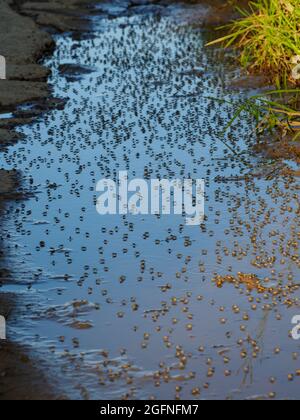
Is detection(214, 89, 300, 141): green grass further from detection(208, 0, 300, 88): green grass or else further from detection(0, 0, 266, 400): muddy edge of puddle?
detection(0, 0, 266, 400): muddy edge of puddle

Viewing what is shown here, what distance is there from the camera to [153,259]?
324 inches

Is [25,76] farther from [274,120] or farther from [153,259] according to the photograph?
[153,259]

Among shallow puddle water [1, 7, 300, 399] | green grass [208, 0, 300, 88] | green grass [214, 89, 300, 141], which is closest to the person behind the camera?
shallow puddle water [1, 7, 300, 399]

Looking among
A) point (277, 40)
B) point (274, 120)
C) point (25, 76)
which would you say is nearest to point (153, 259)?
point (274, 120)

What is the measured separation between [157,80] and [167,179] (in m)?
4.71

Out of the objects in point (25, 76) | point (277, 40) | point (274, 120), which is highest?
point (277, 40)

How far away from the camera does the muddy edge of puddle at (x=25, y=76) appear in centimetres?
630

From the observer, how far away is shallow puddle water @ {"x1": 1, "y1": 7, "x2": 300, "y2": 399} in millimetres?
6434

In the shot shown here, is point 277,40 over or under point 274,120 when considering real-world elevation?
over

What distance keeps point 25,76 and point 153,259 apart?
7.20m

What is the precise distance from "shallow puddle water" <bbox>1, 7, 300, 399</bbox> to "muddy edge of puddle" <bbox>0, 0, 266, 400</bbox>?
0.16 meters

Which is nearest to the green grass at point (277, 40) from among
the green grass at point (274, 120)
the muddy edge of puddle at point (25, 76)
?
the green grass at point (274, 120)

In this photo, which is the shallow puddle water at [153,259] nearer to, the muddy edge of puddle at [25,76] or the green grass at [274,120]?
the muddy edge of puddle at [25,76]

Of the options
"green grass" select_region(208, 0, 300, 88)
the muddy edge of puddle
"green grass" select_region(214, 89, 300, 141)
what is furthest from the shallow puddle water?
"green grass" select_region(208, 0, 300, 88)
